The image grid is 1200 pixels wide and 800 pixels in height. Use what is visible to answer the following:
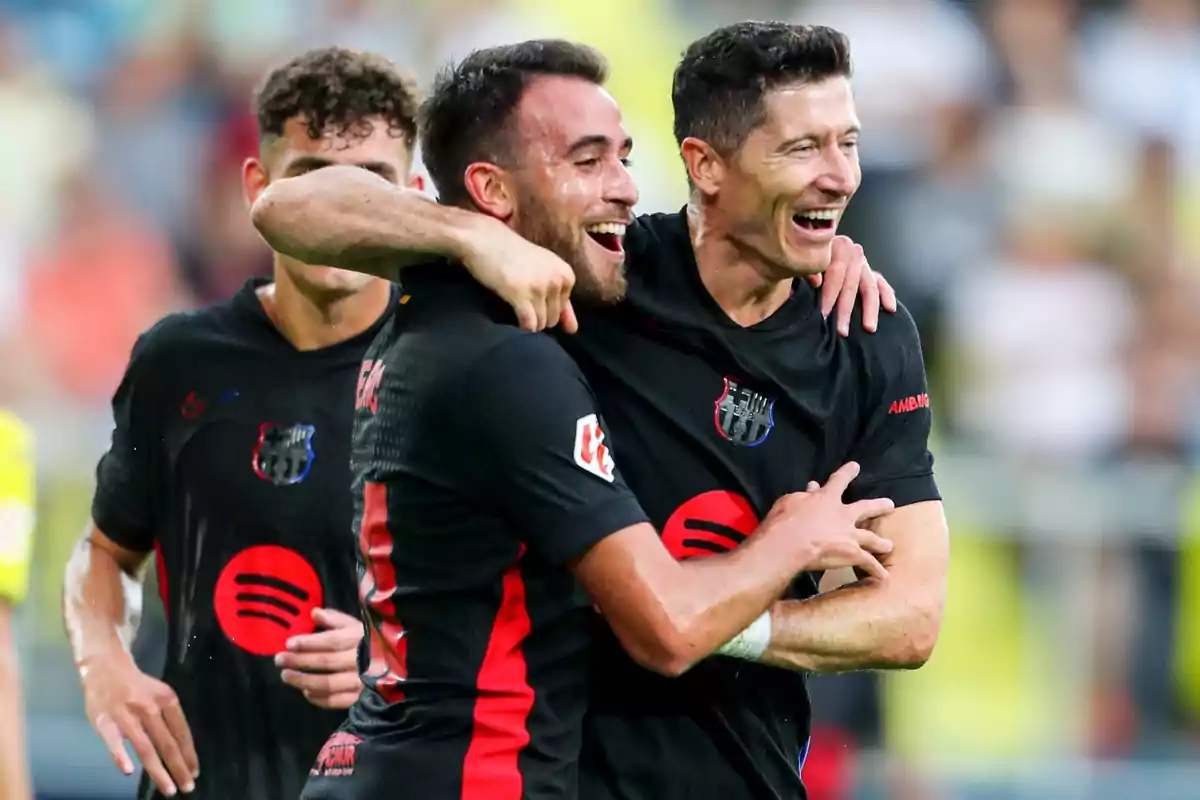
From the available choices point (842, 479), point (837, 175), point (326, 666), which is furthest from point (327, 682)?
point (837, 175)

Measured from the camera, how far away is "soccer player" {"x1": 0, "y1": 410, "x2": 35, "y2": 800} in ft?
11.7

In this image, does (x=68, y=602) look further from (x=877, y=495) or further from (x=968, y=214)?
(x=968, y=214)

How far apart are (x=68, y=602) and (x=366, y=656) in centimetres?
123

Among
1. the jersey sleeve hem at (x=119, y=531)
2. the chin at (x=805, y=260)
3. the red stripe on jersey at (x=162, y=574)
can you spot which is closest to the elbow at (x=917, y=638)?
the chin at (x=805, y=260)

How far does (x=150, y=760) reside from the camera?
4.61 m

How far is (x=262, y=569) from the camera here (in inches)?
182

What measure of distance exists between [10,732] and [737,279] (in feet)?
5.69

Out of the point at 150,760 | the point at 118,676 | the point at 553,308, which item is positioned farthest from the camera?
the point at 118,676

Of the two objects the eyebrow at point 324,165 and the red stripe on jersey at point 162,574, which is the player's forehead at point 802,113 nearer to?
the eyebrow at point 324,165

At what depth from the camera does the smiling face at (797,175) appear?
13.6 ft

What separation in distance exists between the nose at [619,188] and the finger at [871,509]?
0.77m

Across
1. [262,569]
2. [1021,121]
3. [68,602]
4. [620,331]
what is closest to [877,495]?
[620,331]

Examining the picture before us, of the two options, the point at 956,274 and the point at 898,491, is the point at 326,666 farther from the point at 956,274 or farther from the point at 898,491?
the point at 956,274

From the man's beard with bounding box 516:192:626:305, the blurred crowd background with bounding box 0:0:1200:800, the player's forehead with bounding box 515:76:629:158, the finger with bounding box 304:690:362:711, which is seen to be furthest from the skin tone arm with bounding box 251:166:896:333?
the blurred crowd background with bounding box 0:0:1200:800
